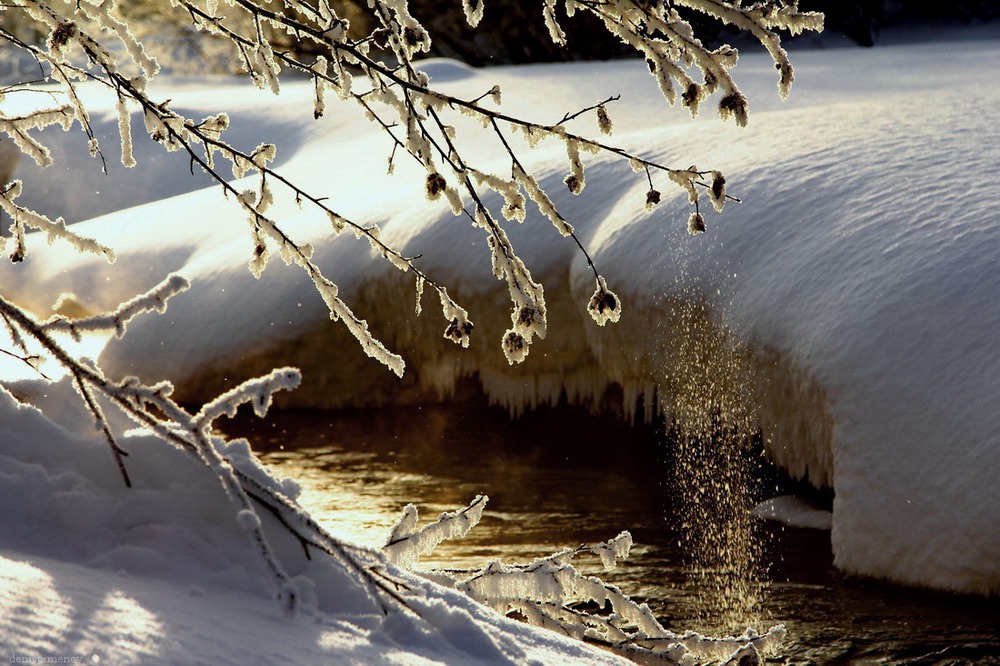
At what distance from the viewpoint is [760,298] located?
16.4 feet

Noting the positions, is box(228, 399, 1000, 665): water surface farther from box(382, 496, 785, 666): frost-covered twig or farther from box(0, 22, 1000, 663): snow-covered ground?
box(382, 496, 785, 666): frost-covered twig

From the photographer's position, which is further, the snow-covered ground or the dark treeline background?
the dark treeline background

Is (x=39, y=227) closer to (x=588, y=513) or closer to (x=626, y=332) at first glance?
(x=588, y=513)

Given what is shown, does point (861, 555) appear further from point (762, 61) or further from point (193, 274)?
point (762, 61)

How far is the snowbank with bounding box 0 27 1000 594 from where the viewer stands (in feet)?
13.3

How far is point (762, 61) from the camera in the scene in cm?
1475

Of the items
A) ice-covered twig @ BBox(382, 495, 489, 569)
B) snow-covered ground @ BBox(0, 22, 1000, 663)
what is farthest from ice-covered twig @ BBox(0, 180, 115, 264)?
ice-covered twig @ BBox(382, 495, 489, 569)

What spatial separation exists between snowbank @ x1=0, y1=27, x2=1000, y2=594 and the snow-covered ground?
1 centimetres

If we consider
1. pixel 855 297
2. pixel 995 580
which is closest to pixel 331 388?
pixel 855 297

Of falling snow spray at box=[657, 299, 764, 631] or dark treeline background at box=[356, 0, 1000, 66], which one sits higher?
dark treeline background at box=[356, 0, 1000, 66]

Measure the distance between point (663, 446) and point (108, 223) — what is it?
20.7ft

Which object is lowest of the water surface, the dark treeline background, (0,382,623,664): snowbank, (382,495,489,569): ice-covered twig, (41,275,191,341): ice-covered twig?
the water surface

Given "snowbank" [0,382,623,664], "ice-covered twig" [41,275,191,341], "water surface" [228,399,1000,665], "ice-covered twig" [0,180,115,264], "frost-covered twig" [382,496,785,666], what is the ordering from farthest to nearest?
1. "water surface" [228,399,1000,665]
2. "frost-covered twig" [382,496,785,666]
3. "ice-covered twig" [0,180,115,264]
4. "ice-covered twig" [41,275,191,341]
5. "snowbank" [0,382,623,664]

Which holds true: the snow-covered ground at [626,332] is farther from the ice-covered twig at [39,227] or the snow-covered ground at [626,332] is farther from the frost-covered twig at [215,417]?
the ice-covered twig at [39,227]
